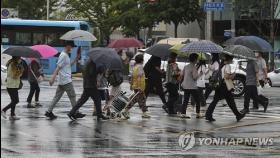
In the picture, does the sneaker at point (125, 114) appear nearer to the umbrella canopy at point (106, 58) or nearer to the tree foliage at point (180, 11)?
the umbrella canopy at point (106, 58)

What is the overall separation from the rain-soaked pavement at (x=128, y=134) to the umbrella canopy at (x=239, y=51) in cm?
155

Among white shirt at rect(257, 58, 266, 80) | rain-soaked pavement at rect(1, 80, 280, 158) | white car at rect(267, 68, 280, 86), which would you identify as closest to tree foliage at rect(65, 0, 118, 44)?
white car at rect(267, 68, 280, 86)

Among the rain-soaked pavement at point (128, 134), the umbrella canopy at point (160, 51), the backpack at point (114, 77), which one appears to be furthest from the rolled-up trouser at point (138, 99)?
the umbrella canopy at point (160, 51)

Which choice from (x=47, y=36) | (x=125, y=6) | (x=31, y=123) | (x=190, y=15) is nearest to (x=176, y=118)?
(x=31, y=123)

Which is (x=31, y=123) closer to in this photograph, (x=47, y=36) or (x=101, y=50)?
(x=101, y=50)

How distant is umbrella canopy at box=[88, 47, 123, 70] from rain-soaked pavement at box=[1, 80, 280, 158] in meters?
1.30

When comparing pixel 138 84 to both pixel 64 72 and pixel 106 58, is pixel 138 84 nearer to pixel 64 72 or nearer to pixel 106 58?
pixel 106 58

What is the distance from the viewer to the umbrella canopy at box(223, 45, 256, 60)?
15454 millimetres

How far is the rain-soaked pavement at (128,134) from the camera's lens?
10047 mm

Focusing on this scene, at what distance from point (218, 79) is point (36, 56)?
4.62 metres

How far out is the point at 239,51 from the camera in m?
15.6

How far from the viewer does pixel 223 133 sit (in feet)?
41.6

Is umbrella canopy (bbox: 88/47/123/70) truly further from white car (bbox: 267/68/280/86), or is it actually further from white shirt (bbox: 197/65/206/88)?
white car (bbox: 267/68/280/86)

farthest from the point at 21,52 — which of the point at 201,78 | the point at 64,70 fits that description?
the point at 201,78
